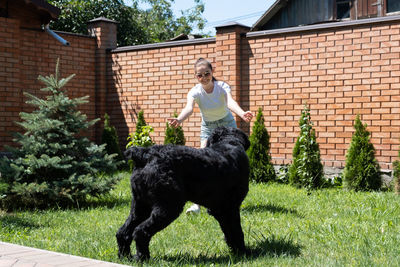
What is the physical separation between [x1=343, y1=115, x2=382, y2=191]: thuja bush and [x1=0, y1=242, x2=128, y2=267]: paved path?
18.6ft

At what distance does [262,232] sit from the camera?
5.38 m

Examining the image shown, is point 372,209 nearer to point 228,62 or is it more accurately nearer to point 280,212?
point 280,212

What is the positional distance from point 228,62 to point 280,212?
452cm

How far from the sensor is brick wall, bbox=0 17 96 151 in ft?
33.7

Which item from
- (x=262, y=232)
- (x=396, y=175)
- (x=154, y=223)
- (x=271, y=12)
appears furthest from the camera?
(x=271, y=12)

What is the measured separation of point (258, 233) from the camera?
5.31 m

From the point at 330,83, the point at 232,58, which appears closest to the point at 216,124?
the point at 330,83

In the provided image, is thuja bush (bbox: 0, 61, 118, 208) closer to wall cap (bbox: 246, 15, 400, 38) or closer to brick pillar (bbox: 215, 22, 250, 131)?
brick pillar (bbox: 215, 22, 250, 131)

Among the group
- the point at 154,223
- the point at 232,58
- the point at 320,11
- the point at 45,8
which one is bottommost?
the point at 154,223

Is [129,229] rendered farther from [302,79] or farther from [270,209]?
[302,79]

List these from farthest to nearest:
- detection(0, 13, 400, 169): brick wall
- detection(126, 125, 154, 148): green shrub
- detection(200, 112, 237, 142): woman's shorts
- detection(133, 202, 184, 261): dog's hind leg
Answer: detection(126, 125, 154, 148): green shrub
detection(0, 13, 400, 169): brick wall
detection(200, 112, 237, 142): woman's shorts
detection(133, 202, 184, 261): dog's hind leg

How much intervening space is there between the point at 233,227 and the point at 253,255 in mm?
337

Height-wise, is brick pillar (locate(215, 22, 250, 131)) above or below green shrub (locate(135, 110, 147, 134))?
above

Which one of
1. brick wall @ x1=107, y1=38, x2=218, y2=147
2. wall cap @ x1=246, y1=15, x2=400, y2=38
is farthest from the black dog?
brick wall @ x1=107, y1=38, x2=218, y2=147
